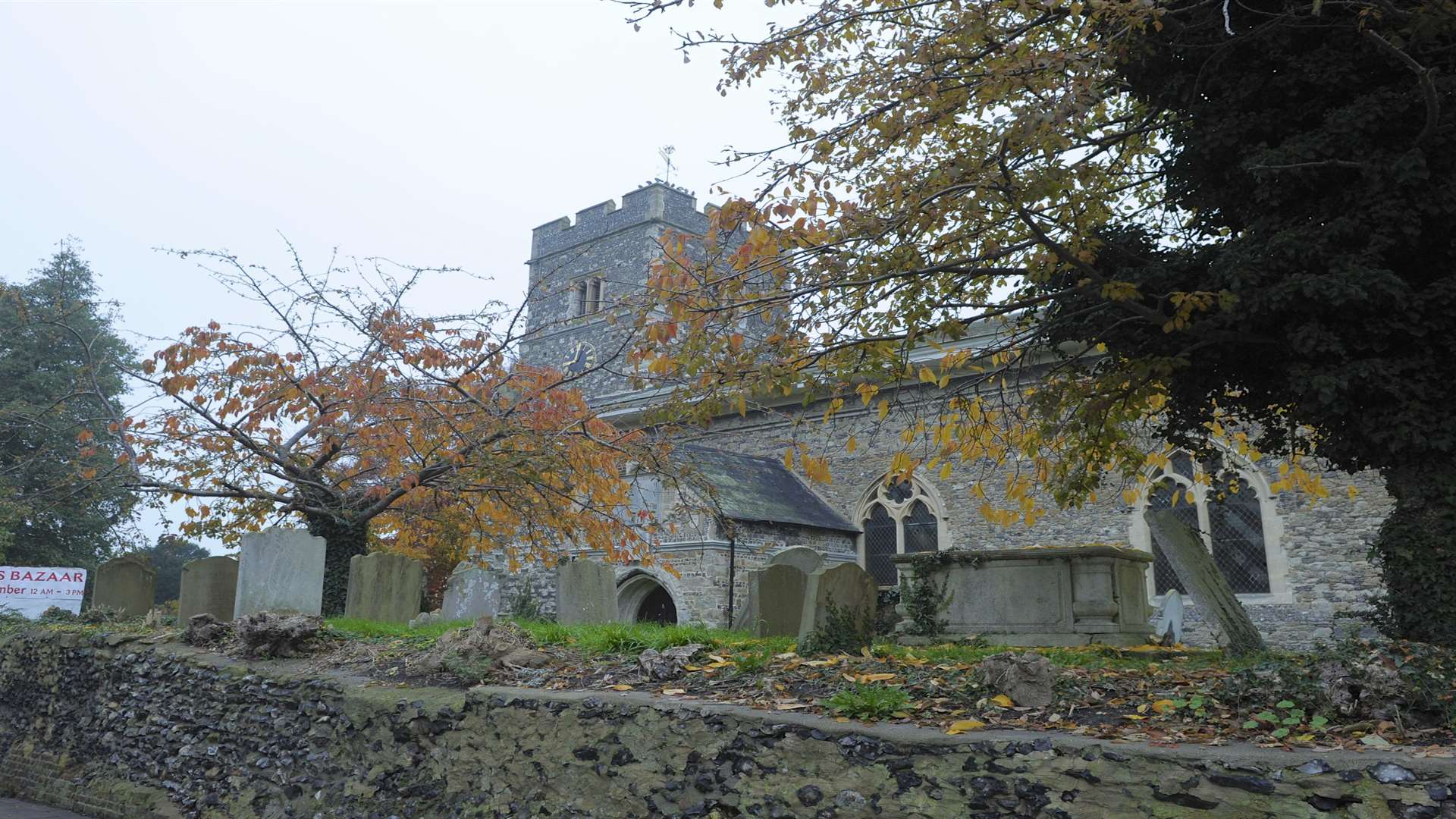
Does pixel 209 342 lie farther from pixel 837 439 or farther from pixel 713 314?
pixel 837 439

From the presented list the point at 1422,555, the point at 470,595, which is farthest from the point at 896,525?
the point at 1422,555

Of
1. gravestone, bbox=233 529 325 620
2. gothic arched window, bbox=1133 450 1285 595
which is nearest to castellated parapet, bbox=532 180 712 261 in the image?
gothic arched window, bbox=1133 450 1285 595

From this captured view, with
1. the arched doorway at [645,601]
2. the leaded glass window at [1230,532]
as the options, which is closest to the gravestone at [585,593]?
the arched doorway at [645,601]

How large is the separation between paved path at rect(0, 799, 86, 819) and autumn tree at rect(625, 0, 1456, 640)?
700cm

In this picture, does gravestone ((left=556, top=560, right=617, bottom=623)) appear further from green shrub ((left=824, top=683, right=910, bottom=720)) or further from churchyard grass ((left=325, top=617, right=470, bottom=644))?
green shrub ((left=824, top=683, right=910, bottom=720))

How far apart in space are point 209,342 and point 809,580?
23.8 feet

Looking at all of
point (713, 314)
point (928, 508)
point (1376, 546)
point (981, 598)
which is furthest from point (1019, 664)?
point (928, 508)

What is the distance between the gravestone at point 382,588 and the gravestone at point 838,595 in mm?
5565

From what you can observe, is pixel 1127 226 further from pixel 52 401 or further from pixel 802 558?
pixel 52 401

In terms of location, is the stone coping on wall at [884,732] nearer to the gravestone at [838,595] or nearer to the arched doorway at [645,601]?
the gravestone at [838,595]

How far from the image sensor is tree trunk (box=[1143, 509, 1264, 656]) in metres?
7.79

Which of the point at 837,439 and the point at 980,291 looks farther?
the point at 837,439

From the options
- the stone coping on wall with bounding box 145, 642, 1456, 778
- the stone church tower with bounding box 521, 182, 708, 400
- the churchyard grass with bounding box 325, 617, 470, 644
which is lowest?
the stone coping on wall with bounding box 145, 642, 1456, 778

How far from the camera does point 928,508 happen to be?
63.4 feet
